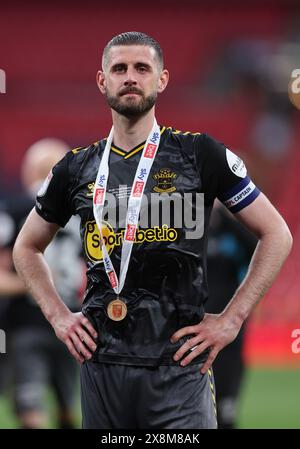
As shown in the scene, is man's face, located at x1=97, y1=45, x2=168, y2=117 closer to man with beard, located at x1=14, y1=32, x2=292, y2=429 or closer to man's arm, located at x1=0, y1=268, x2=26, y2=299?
man with beard, located at x1=14, y1=32, x2=292, y2=429

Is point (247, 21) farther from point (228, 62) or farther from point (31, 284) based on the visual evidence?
point (31, 284)

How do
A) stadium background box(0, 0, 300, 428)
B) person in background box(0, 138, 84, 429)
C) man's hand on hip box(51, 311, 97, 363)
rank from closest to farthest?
man's hand on hip box(51, 311, 97, 363) < person in background box(0, 138, 84, 429) < stadium background box(0, 0, 300, 428)

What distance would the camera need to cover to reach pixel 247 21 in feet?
76.0

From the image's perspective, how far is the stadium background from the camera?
2058 centimetres

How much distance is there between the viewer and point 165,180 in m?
4.16

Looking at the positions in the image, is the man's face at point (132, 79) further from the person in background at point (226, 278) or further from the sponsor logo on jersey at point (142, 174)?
the person in background at point (226, 278)

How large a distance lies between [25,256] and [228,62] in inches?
695

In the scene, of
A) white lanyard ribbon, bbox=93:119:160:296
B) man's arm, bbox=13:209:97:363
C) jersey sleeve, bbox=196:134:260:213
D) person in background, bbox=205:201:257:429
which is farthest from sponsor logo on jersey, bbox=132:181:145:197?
person in background, bbox=205:201:257:429

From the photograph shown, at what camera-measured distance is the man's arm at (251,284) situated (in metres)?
4.10

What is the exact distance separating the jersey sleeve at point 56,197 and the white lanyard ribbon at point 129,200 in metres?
0.20

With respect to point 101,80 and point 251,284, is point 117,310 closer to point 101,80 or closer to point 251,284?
point 251,284

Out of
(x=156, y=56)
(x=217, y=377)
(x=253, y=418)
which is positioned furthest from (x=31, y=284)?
(x=253, y=418)

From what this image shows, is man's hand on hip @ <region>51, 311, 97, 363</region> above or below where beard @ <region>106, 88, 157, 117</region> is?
below

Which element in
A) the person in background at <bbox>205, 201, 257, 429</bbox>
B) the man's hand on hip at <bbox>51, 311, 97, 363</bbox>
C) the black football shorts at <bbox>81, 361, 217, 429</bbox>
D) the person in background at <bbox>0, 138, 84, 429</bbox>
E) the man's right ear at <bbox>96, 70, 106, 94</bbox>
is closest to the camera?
the black football shorts at <bbox>81, 361, 217, 429</bbox>
